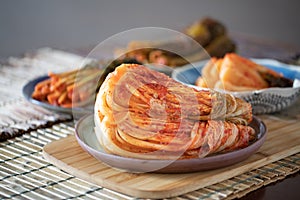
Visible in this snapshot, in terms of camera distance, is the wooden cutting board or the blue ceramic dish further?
the blue ceramic dish

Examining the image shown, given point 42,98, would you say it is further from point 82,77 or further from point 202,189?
point 202,189

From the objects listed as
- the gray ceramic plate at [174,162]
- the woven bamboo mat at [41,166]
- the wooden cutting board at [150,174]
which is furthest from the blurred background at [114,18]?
the gray ceramic plate at [174,162]

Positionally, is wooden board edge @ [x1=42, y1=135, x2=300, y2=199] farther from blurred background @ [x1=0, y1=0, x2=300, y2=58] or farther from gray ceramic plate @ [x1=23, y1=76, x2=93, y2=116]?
blurred background @ [x1=0, y1=0, x2=300, y2=58]

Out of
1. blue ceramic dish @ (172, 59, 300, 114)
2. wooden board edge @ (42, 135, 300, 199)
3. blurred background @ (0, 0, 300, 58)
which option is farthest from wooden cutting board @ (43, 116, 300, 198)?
blurred background @ (0, 0, 300, 58)

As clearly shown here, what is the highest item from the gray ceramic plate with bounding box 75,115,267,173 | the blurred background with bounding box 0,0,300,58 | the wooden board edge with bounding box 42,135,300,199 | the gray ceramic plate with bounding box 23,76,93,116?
the blurred background with bounding box 0,0,300,58

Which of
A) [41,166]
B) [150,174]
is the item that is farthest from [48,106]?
[150,174]

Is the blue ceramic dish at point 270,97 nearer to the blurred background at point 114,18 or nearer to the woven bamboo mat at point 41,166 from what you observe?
the woven bamboo mat at point 41,166
